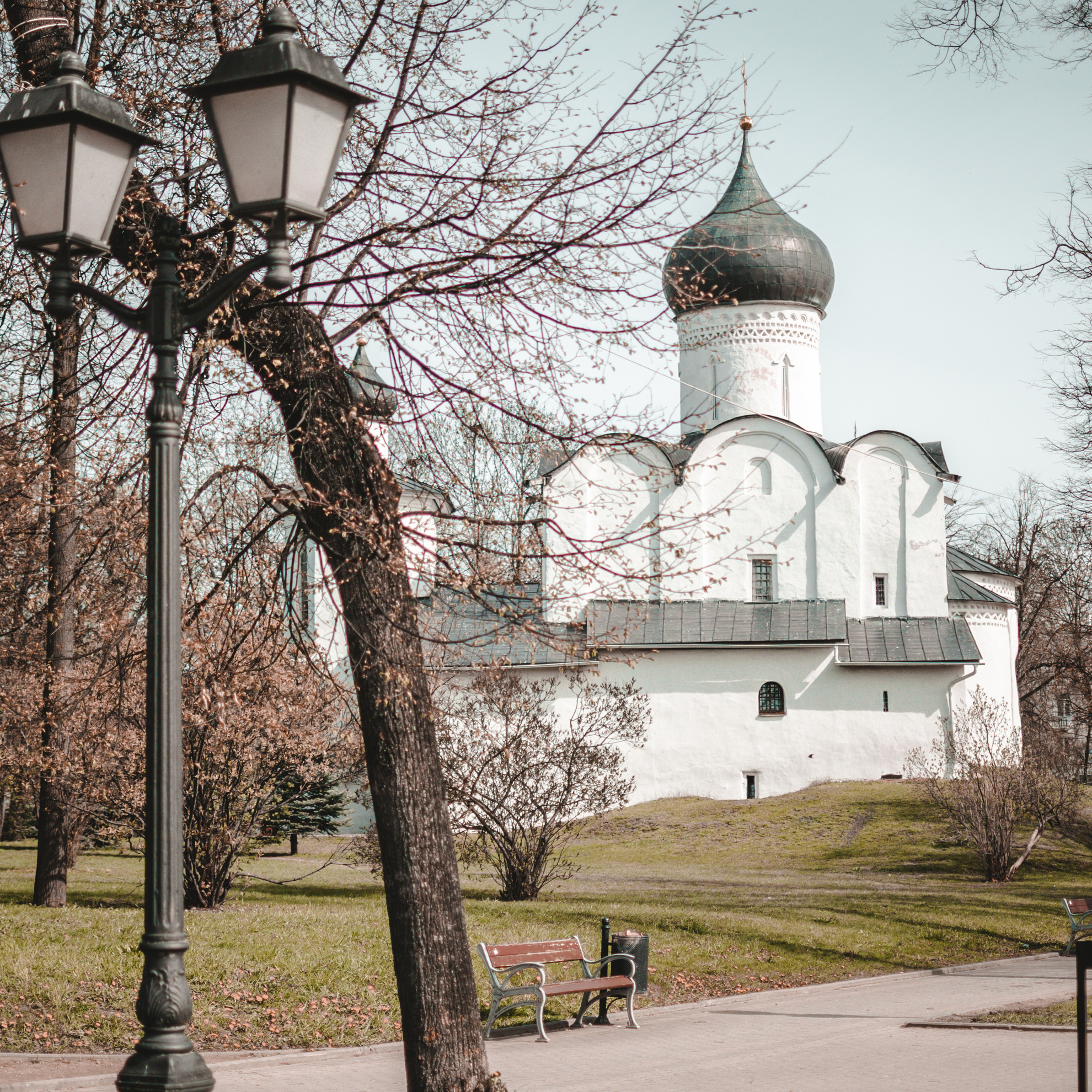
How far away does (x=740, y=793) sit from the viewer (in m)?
33.6

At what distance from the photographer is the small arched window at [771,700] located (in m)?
34.1

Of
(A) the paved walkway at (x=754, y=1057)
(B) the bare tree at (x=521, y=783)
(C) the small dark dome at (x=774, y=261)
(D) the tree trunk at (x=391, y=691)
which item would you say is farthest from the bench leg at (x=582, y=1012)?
(C) the small dark dome at (x=774, y=261)

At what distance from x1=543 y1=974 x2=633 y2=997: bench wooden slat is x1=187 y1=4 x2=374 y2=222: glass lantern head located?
663 centimetres

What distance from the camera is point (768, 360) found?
123 feet

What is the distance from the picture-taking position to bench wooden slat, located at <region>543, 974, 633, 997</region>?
30.2 ft

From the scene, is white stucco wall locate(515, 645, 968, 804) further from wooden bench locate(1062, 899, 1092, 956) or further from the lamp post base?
the lamp post base

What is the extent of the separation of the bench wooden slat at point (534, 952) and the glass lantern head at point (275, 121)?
6.55 m

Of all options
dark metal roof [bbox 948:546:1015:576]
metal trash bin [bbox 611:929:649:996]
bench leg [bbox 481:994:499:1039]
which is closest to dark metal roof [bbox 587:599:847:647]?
dark metal roof [bbox 948:546:1015:576]

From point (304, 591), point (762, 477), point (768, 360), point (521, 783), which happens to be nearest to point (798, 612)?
point (762, 477)

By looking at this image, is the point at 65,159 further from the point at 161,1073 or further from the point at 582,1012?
the point at 582,1012

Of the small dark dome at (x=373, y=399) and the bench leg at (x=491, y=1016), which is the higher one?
the small dark dome at (x=373, y=399)

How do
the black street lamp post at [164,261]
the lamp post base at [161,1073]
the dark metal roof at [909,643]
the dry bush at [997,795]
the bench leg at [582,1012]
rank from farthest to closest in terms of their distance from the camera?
the dark metal roof at [909,643], the dry bush at [997,795], the bench leg at [582,1012], the black street lamp post at [164,261], the lamp post base at [161,1073]

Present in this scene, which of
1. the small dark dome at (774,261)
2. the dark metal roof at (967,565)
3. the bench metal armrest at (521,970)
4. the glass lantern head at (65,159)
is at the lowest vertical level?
the bench metal armrest at (521,970)

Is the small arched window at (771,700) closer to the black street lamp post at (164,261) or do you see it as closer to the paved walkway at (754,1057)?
the paved walkway at (754,1057)
